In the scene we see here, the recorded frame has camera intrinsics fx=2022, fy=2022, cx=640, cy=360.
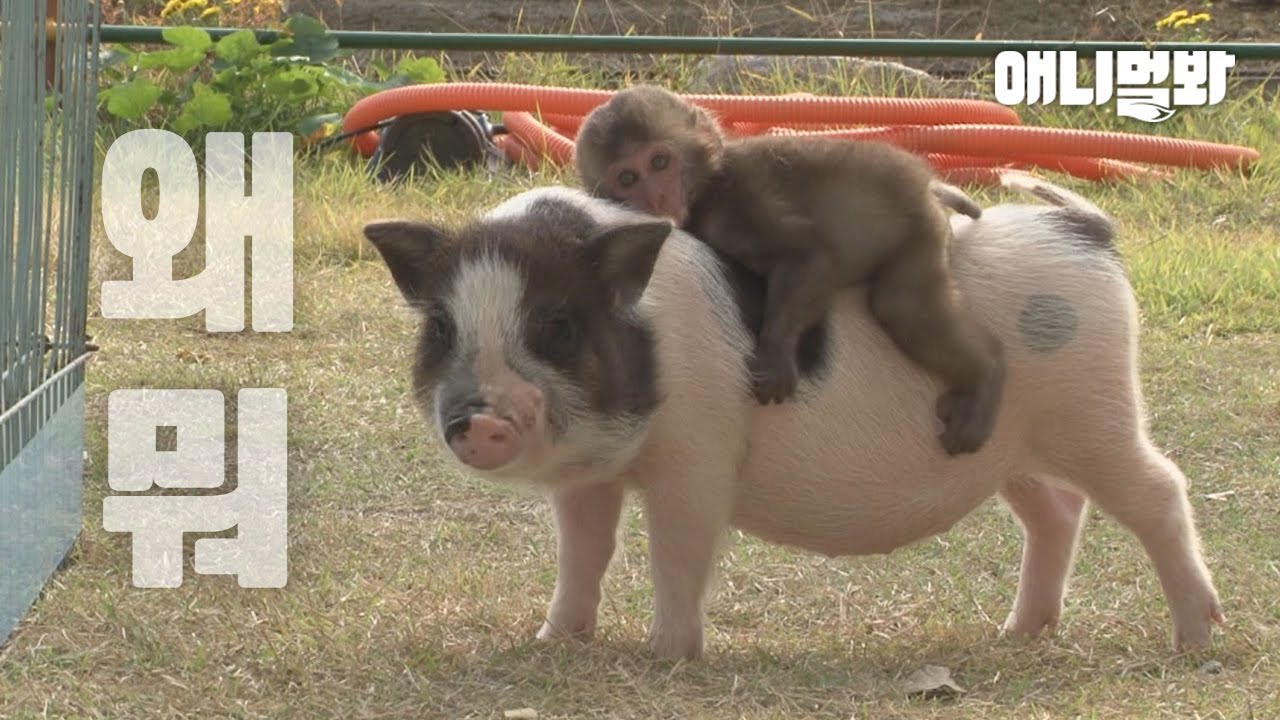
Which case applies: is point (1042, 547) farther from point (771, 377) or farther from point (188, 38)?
point (188, 38)

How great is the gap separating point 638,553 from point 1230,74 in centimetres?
596

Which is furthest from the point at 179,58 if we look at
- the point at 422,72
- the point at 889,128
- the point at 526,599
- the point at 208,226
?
the point at 526,599

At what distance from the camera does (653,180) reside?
12.5 feet

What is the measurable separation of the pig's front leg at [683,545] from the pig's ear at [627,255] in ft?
1.14

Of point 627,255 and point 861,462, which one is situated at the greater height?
point 627,255

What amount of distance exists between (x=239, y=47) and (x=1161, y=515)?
5432 mm

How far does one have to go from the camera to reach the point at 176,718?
11.2 ft

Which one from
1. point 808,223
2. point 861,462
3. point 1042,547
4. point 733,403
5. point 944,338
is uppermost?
point 808,223

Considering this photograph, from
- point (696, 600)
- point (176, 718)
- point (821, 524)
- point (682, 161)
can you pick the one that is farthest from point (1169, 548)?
point (176, 718)

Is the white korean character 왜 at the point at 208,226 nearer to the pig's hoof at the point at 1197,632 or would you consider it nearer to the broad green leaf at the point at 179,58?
the broad green leaf at the point at 179,58

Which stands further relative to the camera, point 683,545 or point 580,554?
point 580,554

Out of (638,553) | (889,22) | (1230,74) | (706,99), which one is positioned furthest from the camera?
(889,22)

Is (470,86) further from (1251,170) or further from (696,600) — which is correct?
(696,600)

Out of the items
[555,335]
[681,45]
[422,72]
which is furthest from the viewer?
[422,72]
